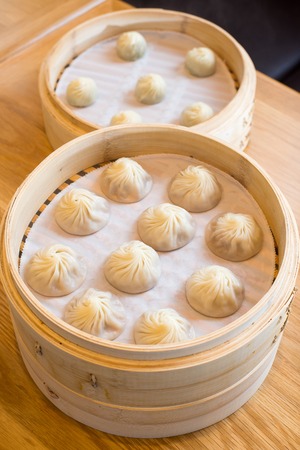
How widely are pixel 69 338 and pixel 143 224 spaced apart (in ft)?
1.38

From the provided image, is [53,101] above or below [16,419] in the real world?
above

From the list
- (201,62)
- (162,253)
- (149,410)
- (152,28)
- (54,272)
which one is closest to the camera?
(149,410)

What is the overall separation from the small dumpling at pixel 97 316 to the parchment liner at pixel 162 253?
0.02m

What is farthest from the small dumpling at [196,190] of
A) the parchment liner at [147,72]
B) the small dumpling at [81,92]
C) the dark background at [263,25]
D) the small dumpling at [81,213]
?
the dark background at [263,25]

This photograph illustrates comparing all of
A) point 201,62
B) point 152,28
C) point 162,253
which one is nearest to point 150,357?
point 162,253

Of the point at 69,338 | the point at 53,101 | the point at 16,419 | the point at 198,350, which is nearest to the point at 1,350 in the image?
the point at 16,419

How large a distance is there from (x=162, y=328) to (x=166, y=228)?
29cm

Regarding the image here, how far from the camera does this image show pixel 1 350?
1500mm

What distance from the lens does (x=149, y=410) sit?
48.4 inches

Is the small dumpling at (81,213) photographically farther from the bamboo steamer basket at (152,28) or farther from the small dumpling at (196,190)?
the bamboo steamer basket at (152,28)

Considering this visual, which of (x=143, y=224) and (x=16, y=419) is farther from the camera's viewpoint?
(x=143, y=224)

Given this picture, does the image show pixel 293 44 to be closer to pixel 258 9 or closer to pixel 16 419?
pixel 258 9

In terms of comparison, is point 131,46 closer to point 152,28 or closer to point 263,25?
point 152,28

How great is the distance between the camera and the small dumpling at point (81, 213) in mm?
1486
